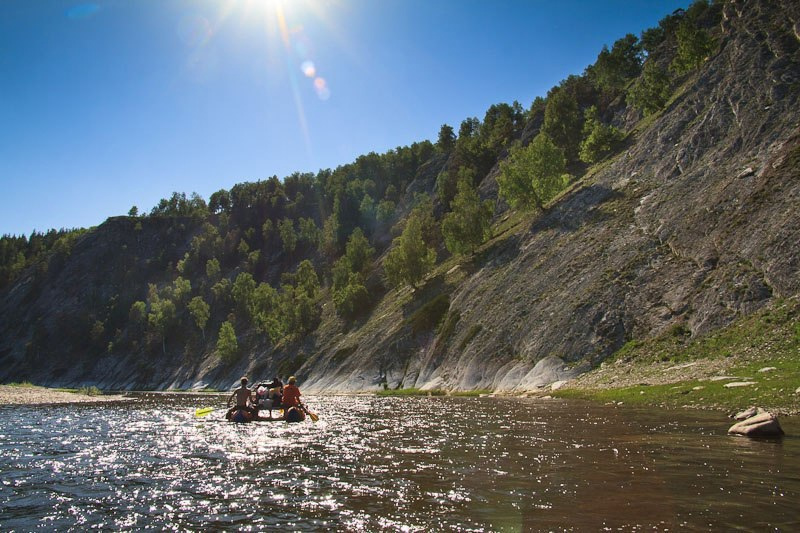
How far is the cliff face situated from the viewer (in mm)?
48969

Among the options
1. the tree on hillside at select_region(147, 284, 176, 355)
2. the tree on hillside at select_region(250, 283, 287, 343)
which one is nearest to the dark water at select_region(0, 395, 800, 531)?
the tree on hillside at select_region(250, 283, 287, 343)

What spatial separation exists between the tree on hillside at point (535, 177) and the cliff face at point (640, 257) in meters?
5.93

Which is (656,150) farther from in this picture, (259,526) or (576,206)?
(259,526)

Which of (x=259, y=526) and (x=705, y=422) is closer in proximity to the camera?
(x=259, y=526)

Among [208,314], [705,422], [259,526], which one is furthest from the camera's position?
[208,314]

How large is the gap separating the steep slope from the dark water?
26.9 m

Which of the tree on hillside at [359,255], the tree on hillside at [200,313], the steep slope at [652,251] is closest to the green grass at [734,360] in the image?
the steep slope at [652,251]

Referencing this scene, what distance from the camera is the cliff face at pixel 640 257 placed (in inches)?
1928

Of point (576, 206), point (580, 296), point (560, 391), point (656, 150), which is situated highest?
point (656, 150)

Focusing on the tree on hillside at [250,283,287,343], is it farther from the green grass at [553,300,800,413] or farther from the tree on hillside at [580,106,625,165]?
the green grass at [553,300,800,413]

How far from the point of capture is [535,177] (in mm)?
94812

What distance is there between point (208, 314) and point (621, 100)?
5698 inches

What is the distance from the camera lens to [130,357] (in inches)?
6826

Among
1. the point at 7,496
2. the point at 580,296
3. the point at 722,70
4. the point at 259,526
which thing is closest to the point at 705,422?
the point at 259,526
